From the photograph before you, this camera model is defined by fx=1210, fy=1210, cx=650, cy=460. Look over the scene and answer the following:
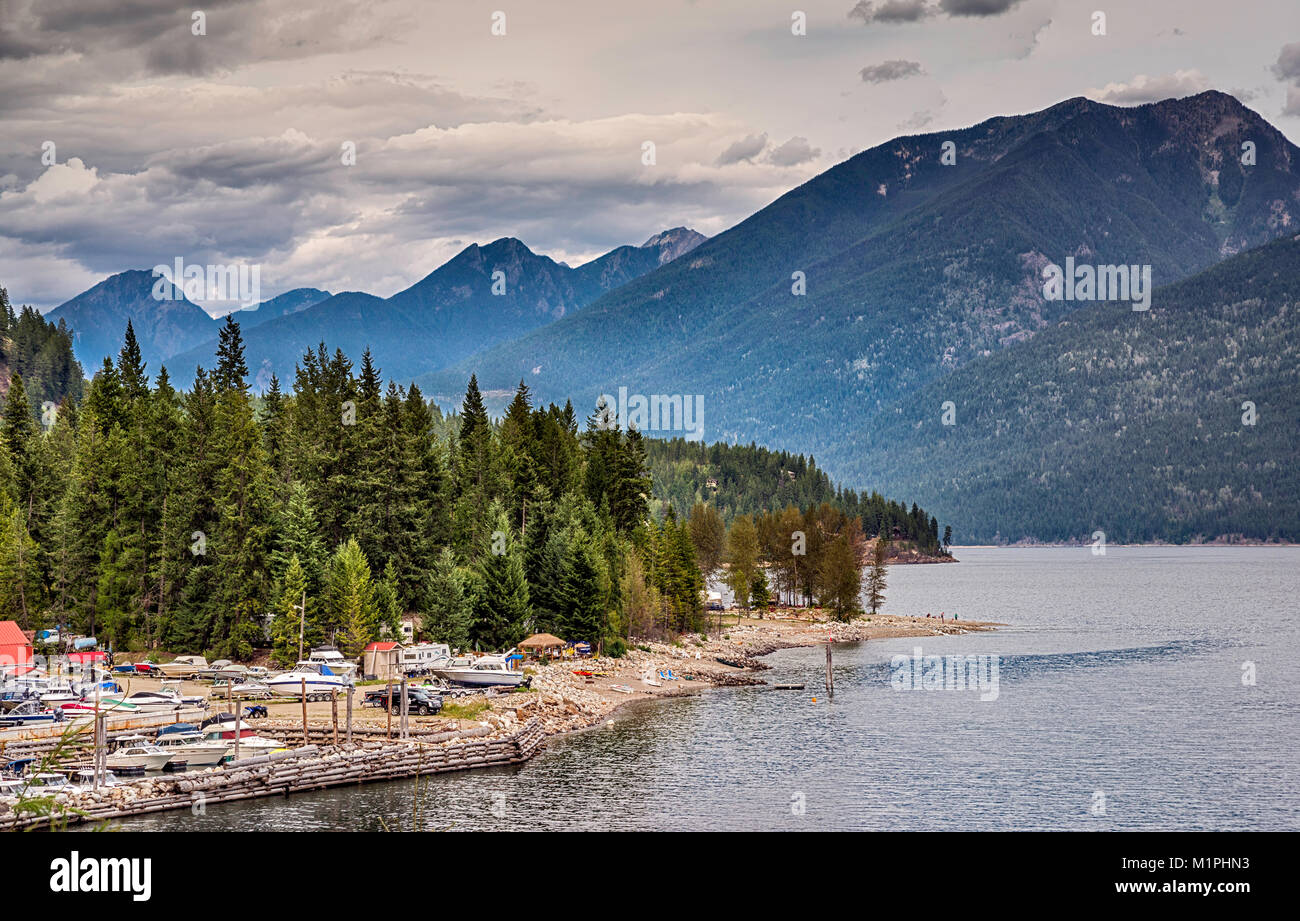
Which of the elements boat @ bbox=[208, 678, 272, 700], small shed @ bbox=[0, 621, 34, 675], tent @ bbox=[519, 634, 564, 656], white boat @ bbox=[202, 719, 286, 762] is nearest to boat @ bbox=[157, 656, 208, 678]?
boat @ bbox=[208, 678, 272, 700]

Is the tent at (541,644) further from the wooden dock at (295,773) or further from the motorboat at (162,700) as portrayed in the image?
the motorboat at (162,700)

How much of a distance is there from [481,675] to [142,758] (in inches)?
1039

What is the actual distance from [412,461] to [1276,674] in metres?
77.2

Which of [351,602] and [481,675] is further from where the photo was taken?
[351,602]

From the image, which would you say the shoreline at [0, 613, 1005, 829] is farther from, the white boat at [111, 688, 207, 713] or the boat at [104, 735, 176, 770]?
the boat at [104, 735, 176, 770]

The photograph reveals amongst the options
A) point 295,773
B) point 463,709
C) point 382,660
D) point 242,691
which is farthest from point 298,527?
point 295,773

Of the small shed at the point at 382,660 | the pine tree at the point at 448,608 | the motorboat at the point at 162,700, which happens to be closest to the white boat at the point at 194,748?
the motorboat at the point at 162,700

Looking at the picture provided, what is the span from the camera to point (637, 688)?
9294cm

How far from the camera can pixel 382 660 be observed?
265 ft

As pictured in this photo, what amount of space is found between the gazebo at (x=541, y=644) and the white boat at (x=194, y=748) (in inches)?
1402

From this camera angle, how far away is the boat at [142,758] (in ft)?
182

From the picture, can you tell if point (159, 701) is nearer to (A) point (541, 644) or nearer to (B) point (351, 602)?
(B) point (351, 602)
